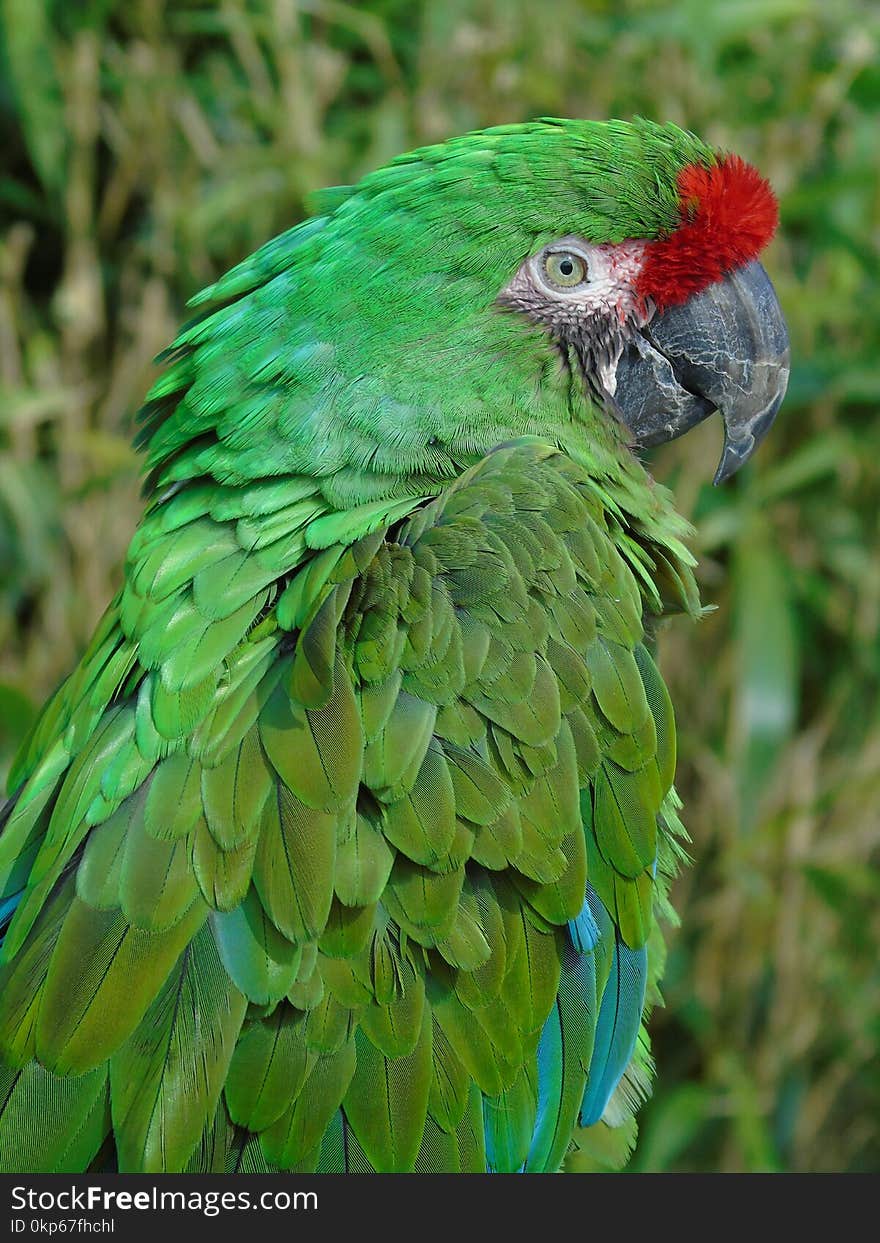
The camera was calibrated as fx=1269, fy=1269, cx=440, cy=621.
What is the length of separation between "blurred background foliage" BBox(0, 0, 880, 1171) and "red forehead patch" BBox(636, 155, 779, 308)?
2.81 feet

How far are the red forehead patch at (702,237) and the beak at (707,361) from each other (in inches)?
0.7

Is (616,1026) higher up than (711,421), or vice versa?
(616,1026)

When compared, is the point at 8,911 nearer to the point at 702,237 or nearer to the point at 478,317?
the point at 478,317

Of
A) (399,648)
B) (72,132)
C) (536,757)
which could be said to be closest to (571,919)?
(536,757)

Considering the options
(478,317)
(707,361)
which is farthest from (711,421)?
(478,317)

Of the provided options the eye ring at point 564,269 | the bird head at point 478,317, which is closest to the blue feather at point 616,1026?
the bird head at point 478,317

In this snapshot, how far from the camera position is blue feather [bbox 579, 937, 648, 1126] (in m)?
1.10

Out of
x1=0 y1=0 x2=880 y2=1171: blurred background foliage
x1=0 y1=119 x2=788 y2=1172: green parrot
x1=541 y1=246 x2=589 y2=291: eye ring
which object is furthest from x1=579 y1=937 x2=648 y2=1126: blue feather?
x1=0 y1=0 x2=880 y2=1171: blurred background foliage

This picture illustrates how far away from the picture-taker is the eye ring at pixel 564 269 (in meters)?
1.15

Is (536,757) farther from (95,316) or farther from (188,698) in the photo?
(95,316)

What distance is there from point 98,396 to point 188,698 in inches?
59.0

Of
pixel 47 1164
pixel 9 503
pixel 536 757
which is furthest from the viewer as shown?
pixel 9 503

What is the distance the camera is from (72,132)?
7.15 ft

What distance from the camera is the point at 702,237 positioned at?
1182 millimetres
